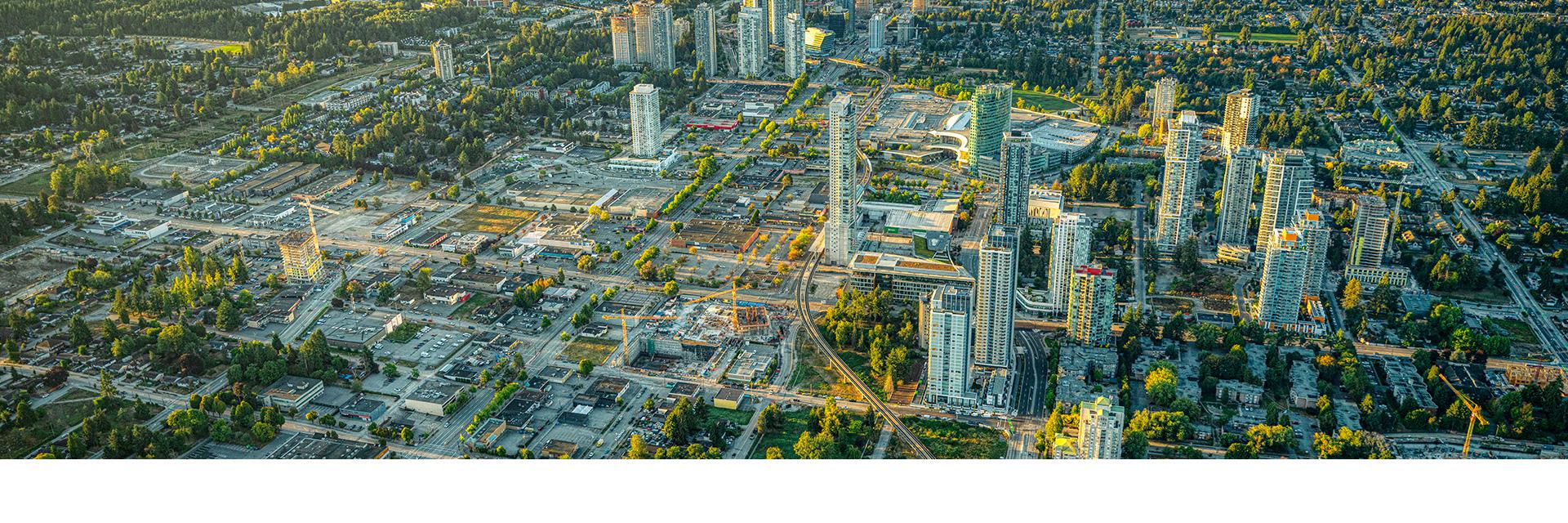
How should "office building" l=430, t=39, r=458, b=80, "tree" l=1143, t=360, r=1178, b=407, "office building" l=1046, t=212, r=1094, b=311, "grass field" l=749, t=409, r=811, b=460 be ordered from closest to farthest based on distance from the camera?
"grass field" l=749, t=409, r=811, b=460 → "tree" l=1143, t=360, r=1178, b=407 → "office building" l=1046, t=212, r=1094, b=311 → "office building" l=430, t=39, r=458, b=80

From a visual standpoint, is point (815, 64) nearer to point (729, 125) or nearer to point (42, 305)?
point (729, 125)

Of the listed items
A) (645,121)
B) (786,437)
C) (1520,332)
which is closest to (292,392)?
(786,437)

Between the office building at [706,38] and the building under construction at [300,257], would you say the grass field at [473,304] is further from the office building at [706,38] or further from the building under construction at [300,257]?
the office building at [706,38]

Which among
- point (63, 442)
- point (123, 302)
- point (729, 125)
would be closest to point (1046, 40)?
point (729, 125)

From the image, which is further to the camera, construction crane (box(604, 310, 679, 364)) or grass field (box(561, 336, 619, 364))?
construction crane (box(604, 310, 679, 364))

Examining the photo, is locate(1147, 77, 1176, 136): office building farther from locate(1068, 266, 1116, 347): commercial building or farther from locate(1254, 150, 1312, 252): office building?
locate(1068, 266, 1116, 347): commercial building

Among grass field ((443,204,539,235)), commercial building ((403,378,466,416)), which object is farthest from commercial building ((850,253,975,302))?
grass field ((443,204,539,235))
